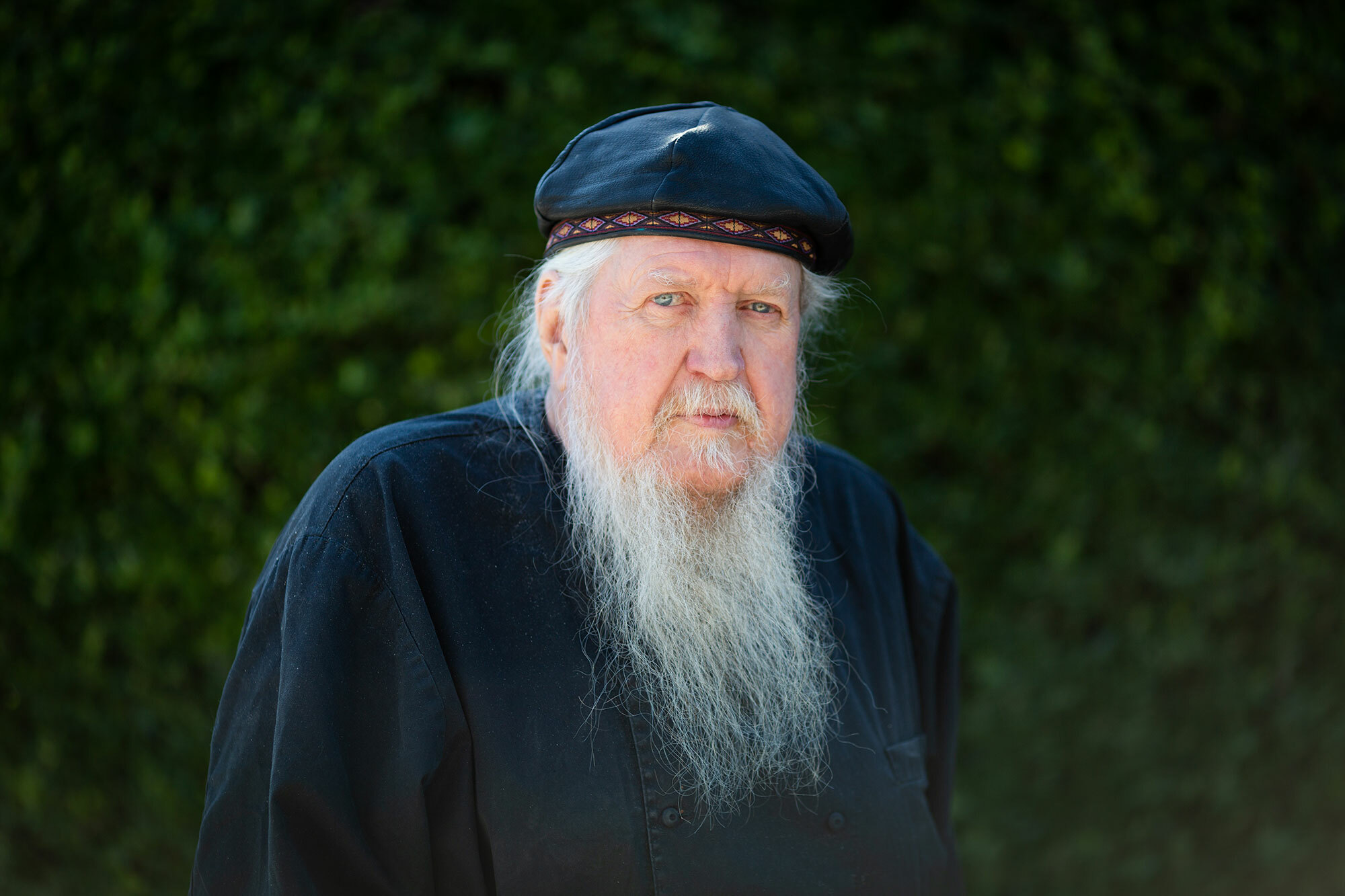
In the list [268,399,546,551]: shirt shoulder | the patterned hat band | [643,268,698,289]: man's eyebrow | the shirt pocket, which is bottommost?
the shirt pocket

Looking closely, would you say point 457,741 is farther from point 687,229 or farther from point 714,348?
point 687,229

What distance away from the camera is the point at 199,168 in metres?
3.04

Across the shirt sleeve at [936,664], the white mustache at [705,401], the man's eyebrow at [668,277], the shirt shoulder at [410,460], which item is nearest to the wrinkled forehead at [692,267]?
the man's eyebrow at [668,277]

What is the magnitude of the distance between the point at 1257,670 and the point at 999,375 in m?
1.48

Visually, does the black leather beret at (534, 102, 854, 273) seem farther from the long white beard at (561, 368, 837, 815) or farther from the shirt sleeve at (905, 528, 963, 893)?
the shirt sleeve at (905, 528, 963, 893)

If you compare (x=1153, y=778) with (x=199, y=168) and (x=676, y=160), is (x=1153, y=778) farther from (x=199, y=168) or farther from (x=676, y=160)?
(x=199, y=168)

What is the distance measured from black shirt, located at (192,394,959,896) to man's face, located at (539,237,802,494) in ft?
0.76

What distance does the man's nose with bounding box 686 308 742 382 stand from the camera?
5.60 ft

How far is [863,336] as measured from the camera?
325 centimetres

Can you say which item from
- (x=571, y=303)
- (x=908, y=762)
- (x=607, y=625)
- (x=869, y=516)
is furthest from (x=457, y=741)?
(x=869, y=516)

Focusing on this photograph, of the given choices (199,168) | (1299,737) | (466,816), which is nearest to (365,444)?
(466,816)

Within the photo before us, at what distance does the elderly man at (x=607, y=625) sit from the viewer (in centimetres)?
153

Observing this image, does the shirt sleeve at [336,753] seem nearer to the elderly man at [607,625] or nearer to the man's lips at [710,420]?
the elderly man at [607,625]

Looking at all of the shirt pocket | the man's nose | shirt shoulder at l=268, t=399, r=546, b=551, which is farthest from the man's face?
the shirt pocket
